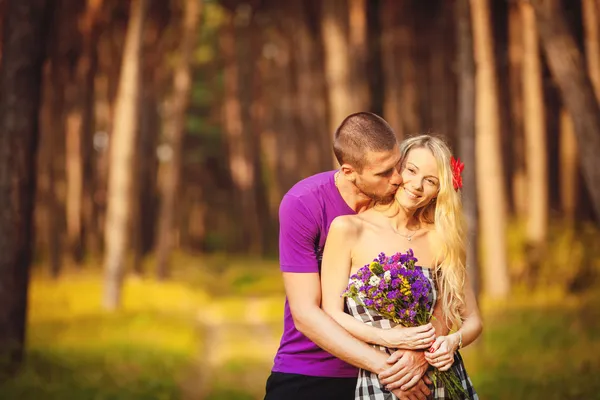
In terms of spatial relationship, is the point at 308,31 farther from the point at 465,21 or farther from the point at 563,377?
the point at 563,377

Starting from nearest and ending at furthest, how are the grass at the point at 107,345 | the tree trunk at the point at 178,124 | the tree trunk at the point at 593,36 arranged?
the grass at the point at 107,345 < the tree trunk at the point at 593,36 < the tree trunk at the point at 178,124

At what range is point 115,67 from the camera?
86.7 feet

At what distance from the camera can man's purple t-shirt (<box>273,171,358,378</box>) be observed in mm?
4215

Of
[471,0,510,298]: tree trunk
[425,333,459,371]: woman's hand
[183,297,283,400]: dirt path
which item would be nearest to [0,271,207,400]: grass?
[183,297,283,400]: dirt path

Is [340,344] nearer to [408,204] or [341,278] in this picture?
[341,278]

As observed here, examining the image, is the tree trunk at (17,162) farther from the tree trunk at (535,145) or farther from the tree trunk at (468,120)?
the tree trunk at (535,145)

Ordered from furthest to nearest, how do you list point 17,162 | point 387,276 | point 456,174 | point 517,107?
point 517,107 → point 17,162 → point 456,174 → point 387,276

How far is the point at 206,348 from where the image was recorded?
1352cm

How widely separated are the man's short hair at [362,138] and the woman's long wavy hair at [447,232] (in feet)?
0.55

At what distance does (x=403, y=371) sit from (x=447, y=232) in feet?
2.29

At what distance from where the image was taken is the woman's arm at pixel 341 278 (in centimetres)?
410

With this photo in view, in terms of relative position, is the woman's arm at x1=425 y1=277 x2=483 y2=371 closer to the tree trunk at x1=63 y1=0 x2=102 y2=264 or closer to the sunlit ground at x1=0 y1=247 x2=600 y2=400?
the sunlit ground at x1=0 y1=247 x2=600 y2=400

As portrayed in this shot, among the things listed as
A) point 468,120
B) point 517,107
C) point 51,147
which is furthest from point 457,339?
point 517,107

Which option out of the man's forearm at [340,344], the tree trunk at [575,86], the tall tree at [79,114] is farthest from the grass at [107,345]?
the tall tree at [79,114]
